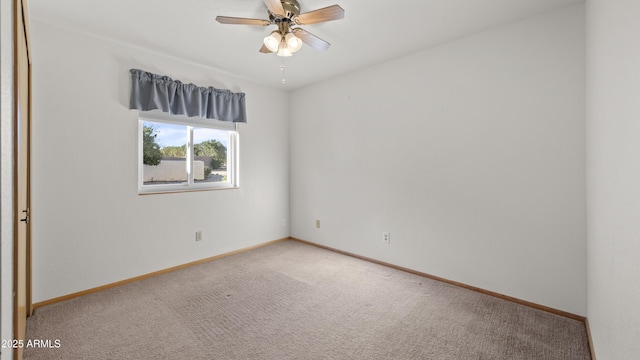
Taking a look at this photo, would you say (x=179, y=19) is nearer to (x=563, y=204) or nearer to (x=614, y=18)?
(x=614, y=18)

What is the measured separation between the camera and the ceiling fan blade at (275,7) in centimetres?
189

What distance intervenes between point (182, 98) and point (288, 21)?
68.4 inches

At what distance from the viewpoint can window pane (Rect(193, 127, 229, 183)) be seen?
Answer: 3.60 metres

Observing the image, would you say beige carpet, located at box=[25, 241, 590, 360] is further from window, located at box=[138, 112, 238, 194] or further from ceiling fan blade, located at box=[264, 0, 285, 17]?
ceiling fan blade, located at box=[264, 0, 285, 17]

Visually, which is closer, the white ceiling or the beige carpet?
the beige carpet

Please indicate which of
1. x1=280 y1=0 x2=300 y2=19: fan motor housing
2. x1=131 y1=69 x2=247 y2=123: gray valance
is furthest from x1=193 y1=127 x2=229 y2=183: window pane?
x1=280 y1=0 x2=300 y2=19: fan motor housing

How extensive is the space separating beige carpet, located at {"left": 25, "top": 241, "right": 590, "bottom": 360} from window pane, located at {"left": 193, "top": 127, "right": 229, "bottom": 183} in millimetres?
1313

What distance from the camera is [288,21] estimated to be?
219 cm

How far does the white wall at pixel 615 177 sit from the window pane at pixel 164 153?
12.3 ft

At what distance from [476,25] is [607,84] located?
1.36 metres

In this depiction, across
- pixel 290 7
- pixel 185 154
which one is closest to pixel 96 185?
pixel 185 154

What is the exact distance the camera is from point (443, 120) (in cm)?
286

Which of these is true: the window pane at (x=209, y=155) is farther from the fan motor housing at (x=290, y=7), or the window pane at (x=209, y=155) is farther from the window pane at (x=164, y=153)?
the fan motor housing at (x=290, y=7)

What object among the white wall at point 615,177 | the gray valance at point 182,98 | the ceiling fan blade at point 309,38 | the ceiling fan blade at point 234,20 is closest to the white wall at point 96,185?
the gray valance at point 182,98
